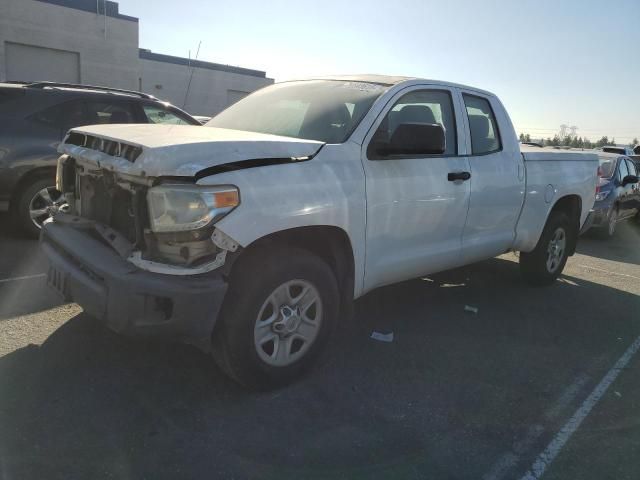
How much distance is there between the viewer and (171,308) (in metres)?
2.78

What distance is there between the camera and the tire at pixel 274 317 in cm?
301

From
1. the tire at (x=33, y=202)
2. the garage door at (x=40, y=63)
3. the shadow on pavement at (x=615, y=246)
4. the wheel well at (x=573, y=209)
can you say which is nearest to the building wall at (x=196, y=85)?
the garage door at (x=40, y=63)

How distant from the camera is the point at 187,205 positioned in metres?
2.79

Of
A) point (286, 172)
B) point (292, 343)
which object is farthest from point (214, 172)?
point (292, 343)

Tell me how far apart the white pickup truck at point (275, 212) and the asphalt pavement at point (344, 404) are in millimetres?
385

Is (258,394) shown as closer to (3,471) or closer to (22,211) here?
(3,471)

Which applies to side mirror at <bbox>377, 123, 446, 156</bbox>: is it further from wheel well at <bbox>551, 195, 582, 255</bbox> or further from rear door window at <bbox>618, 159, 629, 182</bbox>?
rear door window at <bbox>618, 159, 629, 182</bbox>

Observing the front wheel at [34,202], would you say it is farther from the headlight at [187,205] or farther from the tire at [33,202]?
the headlight at [187,205]

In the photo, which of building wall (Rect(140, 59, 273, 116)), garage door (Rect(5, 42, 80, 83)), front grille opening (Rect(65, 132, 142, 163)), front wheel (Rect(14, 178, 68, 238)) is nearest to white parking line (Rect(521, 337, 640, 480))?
front grille opening (Rect(65, 132, 142, 163))

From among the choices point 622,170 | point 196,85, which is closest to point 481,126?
point 622,170

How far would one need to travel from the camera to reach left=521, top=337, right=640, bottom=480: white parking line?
9.18ft

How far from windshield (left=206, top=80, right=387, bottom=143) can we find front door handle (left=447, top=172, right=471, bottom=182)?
2.79 ft

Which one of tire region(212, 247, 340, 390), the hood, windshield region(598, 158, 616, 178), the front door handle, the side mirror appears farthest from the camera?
windshield region(598, 158, 616, 178)

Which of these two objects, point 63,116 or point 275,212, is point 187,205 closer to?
point 275,212
